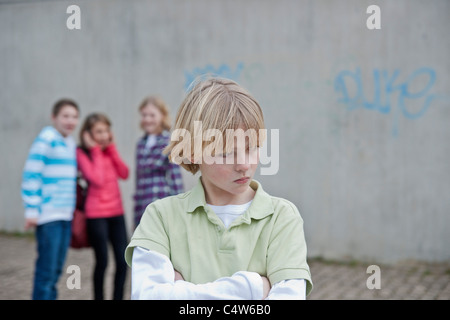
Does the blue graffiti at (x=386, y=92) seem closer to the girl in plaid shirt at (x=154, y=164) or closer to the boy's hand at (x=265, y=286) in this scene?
the girl in plaid shirt at (x=154, y=164)

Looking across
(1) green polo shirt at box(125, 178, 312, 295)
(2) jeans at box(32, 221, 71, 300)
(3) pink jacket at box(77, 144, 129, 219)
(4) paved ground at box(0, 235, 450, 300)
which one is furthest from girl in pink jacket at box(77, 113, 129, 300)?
(1) green polo shirt at box(125, 178, 312, 295)

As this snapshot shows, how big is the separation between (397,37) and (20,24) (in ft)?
17.0

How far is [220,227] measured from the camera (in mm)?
1620

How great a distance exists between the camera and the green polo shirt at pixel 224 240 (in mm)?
1577

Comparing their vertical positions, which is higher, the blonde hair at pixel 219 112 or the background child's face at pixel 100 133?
the blonde hair at pixel 219 112

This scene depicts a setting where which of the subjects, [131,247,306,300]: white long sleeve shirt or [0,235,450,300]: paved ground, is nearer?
Result: [131,247,306,300]: white long sleeve shirt

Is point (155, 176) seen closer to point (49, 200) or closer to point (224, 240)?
point (49, 200)

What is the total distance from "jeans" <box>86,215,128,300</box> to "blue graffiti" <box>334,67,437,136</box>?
119 inches

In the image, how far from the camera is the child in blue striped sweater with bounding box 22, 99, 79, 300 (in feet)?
13.1

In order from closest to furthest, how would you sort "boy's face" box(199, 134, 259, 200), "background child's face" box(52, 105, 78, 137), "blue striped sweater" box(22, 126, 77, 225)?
"boy's face" box(199, 134, 259, 200)
"blue striped sweater" box(22, 126, 77, 225)
"background child's face" box(52, 105, 78, 137)

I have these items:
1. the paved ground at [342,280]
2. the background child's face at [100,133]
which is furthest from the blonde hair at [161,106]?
the paved ground at [342,280]

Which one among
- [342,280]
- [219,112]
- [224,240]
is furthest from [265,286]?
[342,280]

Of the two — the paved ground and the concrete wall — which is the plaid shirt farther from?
the concrete wall

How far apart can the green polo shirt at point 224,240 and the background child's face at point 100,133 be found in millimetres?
2914
